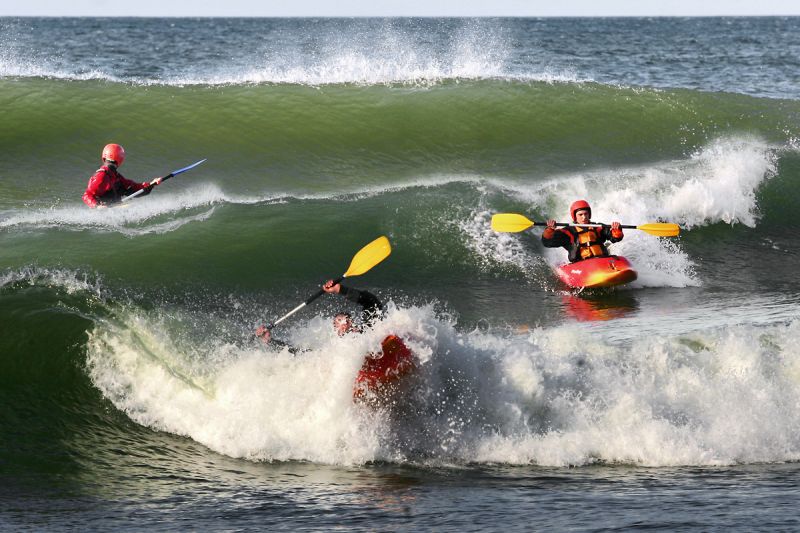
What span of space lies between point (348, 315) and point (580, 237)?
16.8ft

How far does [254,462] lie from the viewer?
24.8 feet

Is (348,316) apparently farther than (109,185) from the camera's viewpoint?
No

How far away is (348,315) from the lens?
8.14 m

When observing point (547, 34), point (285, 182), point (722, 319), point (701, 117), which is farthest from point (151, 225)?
point (547, 34)

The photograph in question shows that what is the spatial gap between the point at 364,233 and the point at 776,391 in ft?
20.5

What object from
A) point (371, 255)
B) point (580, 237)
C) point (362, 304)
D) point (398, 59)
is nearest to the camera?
point (362, 304)

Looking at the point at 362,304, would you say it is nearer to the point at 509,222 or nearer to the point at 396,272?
the point at 396,272

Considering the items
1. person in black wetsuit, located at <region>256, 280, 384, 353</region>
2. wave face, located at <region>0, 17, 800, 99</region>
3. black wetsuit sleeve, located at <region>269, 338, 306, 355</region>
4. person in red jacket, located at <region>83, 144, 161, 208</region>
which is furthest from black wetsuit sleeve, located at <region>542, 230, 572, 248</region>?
wave face, located at <region>0, 17, 800, 99</region>

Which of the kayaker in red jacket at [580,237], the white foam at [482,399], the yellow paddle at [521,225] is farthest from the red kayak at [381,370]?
the kayaker in red jacket at [580,237]

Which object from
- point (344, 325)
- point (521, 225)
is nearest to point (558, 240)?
point (521, 225)

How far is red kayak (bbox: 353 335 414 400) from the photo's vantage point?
301 inches

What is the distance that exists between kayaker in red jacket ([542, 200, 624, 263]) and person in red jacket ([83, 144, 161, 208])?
5027 millimetres

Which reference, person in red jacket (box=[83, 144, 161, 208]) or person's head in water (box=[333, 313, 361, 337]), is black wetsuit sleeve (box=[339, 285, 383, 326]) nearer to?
person's head in water (box=[333, 313, 361, 337])

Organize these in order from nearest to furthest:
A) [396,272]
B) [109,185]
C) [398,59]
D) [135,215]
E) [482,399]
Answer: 1. [482,399]
2. [396,272]
3. [109,185]
4. [135,215]
5. [398,59]
